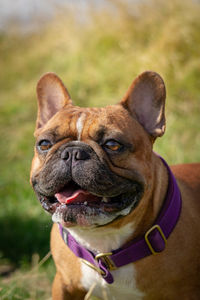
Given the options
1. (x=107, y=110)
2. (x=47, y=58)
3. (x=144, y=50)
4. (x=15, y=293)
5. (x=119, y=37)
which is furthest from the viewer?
(x=47, y=58)

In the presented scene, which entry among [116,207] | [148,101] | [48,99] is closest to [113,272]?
[116,207]

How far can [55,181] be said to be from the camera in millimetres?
2521

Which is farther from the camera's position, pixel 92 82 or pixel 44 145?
pixel 92 82

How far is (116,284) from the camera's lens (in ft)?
9.18

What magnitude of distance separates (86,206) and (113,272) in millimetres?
549

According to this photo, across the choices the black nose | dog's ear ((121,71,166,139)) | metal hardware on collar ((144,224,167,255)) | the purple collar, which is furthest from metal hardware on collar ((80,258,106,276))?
dog's ear ((121,71,166,139))

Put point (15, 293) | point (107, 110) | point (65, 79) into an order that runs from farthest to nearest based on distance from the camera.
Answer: point (65, 79), point (15, 293), point (107, 110)

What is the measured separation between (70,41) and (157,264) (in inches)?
266

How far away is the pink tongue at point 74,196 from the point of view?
2.55 metres

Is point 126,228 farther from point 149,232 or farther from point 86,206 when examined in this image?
point 86,206

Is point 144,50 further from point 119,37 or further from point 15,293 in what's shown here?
point 15,293

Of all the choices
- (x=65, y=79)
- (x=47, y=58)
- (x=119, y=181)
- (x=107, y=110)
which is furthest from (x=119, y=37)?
(x=119, y=181)

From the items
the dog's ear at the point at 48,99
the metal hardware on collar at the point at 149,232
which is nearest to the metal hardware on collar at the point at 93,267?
the metal hardware on collar at the point at 149,232

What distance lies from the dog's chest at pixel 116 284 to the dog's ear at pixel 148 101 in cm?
90
